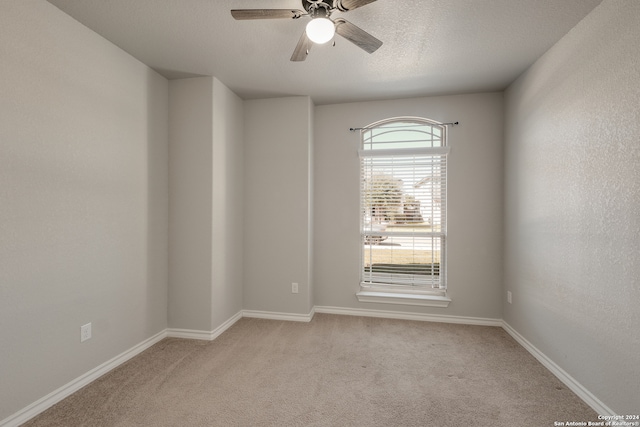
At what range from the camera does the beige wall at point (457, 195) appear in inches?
132

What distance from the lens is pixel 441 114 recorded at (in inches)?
136

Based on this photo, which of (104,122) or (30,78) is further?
(104,122)

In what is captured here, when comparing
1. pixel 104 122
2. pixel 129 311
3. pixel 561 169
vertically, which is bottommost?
pixel 129 311

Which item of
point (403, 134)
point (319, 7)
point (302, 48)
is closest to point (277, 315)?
point (403, 134)

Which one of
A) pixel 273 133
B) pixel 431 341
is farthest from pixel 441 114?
pixel 431 341

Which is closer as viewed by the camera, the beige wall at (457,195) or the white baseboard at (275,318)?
the white baseboard at (275,318)

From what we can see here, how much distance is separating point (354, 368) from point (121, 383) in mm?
1788

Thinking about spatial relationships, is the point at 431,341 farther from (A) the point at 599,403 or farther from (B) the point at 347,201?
(B) the point at 347,201

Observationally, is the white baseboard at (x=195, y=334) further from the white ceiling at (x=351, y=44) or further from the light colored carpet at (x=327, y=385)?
the white ceiling at (x=351, y=44)

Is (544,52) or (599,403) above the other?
(544,52)

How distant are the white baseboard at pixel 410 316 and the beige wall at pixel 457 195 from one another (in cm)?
5

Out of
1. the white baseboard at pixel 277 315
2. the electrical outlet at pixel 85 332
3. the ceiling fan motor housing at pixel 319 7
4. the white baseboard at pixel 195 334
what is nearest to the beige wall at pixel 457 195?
the white baseboard at pixel 277 315

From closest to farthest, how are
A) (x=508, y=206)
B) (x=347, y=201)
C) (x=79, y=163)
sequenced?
(x=79, y=163), (x=508, y=206), (x=347, y=201)

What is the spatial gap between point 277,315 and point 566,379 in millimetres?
2718
